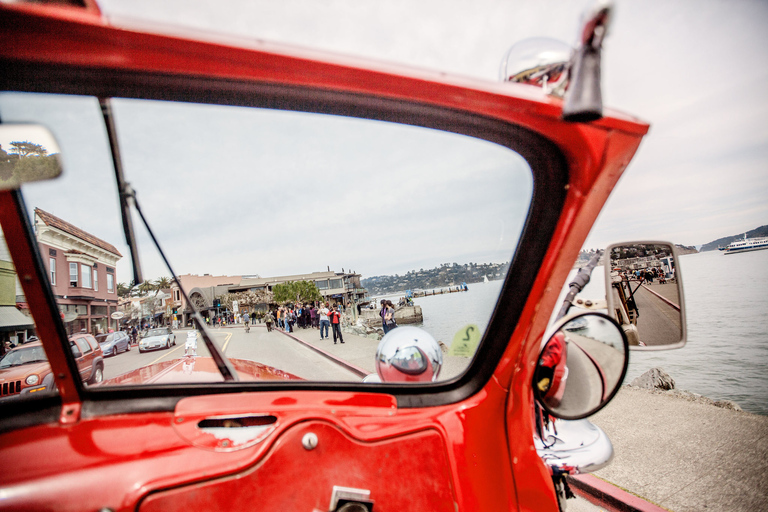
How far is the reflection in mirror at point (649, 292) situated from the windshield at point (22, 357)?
6.28ft

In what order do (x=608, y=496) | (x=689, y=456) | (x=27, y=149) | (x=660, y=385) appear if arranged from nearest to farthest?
(x=27, y=149) → (x=608, y=496) → (x=689, y=456) → (x=660, y=385)

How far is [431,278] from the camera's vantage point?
1312 millimetres

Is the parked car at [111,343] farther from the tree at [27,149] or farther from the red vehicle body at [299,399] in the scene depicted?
the tree at [27,149]

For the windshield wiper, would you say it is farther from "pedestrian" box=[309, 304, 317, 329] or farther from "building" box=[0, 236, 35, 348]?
"pedestrian" box=[309, 304, 317, 329]

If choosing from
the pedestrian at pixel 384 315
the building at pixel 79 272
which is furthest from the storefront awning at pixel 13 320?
the pedestrian at pixel 384 315

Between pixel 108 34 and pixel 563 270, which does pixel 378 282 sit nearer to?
pixel 563 270

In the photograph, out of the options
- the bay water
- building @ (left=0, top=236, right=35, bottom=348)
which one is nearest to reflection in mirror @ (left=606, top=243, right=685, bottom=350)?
building @ (left=0, top=236, right=35, bottom=348)

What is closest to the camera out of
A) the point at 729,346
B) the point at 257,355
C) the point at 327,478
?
the point at 327,478

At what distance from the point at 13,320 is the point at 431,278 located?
129cm

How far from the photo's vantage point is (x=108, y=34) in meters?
0.67

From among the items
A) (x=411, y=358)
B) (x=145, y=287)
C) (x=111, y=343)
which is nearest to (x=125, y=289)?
(x=145, y=287)

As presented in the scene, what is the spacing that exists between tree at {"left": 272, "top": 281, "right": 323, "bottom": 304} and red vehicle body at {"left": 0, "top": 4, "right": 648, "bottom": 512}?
0.38m

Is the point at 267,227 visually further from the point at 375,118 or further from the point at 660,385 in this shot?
A: the point at 660,385

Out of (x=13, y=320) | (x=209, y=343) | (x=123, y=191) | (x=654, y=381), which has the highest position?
(x=123, y=191)
